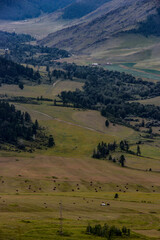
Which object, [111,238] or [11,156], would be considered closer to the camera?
[111,238]

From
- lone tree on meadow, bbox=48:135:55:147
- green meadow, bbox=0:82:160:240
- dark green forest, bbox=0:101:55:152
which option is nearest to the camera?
green meadow, bbox=0:82:160:240

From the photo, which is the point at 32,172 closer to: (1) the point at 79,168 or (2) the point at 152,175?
(1) the point at 79,168

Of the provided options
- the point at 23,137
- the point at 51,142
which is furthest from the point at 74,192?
the point at 23,137

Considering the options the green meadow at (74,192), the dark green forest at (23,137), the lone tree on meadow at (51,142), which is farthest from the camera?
the lone tree on meadow at (51,142)

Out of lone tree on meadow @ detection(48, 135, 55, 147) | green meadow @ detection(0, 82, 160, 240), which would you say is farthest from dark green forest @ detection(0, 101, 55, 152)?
green meadow @ detection(0, 82, 160, 240)

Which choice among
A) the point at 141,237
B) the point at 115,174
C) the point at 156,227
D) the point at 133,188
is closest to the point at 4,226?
the point at 141,237

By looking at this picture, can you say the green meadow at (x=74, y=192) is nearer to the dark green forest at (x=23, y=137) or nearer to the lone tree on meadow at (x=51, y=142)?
the lone tree on meadow at (x=51, y=142)

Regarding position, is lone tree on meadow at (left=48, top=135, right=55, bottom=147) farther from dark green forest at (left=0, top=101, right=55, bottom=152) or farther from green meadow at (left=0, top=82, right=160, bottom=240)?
green meadow at (left=0, top=82, right=160, bottom=240)

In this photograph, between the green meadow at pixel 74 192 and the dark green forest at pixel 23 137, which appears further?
the dark green forest at pixel 23 137

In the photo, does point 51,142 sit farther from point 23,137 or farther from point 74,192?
point 74,192

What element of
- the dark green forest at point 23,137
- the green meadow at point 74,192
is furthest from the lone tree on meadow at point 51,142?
the green meadow at point 74,192

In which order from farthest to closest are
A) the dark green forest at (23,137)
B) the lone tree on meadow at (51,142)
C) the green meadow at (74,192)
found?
the lone tree on meadow at (51,142), the dark green forest at (23,137), the green meadow at (74,192)
